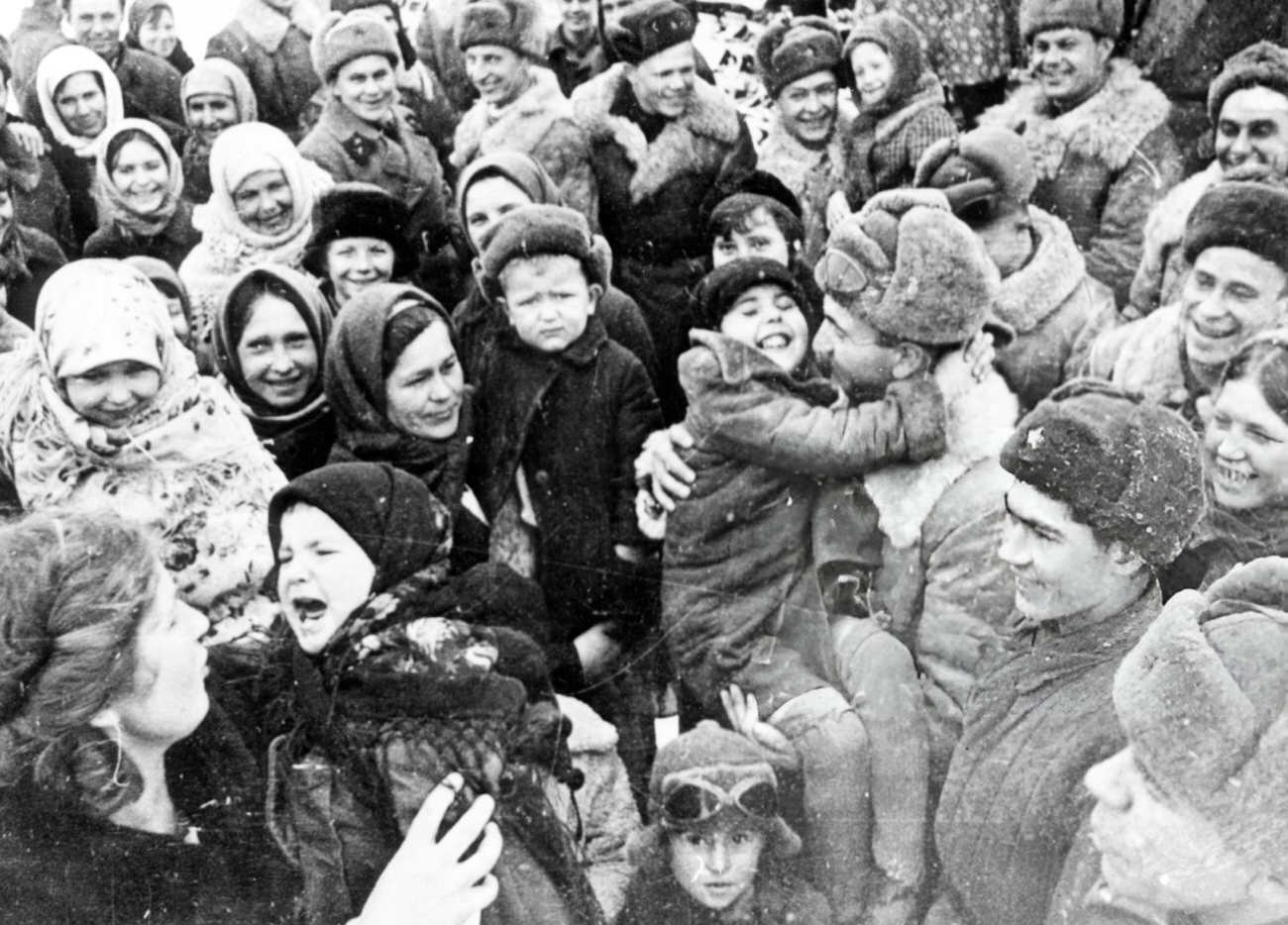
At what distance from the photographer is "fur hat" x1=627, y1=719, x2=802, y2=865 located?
13.2ft

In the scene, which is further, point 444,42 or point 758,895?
point 444,42

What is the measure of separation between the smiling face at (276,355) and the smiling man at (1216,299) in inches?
63.6

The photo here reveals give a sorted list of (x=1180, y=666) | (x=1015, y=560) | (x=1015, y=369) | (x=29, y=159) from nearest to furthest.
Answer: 1. (x=1180, y=666)
2. (x=1015, y=560)
3. (x=1015, y=369)
4. (x=29, y=159)

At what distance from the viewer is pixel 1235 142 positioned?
13.1 ft

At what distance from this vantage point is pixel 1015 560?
3803 mm

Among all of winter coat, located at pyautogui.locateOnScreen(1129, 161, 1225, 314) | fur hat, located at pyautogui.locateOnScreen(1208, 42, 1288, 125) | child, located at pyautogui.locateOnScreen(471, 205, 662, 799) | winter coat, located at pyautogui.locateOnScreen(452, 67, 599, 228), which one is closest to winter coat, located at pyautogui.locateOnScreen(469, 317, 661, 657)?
child, located at pyautogui.locateOnScreen(471, 205, 662, 799)

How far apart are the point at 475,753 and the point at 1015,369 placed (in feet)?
4.28

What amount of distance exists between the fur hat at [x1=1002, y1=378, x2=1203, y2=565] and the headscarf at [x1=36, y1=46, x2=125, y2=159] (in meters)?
2.14

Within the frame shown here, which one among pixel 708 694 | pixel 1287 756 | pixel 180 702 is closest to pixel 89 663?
pixel 180 702

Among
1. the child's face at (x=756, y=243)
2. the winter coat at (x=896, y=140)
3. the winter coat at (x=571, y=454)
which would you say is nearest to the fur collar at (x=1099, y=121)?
the winter coat at (x=896, y=140)

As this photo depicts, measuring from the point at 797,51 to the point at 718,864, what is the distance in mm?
1670

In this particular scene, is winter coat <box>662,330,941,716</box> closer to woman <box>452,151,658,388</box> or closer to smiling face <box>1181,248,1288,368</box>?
woman <box>452,151,658,388</box>

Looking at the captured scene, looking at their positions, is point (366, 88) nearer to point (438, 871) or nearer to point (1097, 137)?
point (1097, 137)

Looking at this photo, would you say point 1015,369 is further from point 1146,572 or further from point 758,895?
point 758,895
